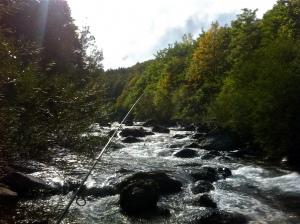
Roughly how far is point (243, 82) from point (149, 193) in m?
21.9

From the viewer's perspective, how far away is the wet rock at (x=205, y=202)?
15.0 meters

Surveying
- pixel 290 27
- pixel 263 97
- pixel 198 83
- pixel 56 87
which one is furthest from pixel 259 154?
pixel 198 83

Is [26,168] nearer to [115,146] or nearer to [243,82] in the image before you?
[115,146]

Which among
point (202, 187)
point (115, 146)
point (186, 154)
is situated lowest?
point (202, 187)

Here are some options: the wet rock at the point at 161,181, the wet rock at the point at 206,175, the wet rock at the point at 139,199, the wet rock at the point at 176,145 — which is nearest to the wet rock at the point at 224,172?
the wet rock at the point at 206,175

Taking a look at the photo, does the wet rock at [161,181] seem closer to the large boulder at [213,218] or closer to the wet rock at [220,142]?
the large boulder at [213,218]

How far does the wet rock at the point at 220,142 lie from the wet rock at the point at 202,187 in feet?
44.6

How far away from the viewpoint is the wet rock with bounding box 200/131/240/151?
3225 cm

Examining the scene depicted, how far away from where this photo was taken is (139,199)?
14.1 metres

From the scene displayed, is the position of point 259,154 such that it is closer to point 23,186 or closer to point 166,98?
point 23,186

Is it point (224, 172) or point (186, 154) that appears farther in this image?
point (186, 154)

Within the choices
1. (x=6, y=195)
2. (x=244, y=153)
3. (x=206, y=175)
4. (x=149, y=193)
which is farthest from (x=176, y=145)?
(x=6, y=195)

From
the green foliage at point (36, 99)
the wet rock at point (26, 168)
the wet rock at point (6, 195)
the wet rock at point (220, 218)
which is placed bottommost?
the wet rock at point (220, 218)

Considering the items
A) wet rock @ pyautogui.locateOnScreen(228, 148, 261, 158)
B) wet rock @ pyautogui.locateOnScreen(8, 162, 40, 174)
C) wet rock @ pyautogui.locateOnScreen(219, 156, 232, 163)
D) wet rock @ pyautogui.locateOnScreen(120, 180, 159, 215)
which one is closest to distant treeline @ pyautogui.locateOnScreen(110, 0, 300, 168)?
wet rock @ pyautogui.locateOnScreen(228, 148, 261, 158)
